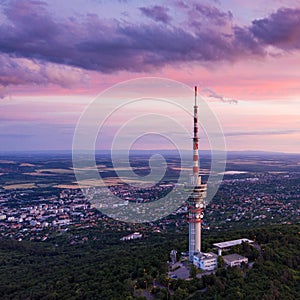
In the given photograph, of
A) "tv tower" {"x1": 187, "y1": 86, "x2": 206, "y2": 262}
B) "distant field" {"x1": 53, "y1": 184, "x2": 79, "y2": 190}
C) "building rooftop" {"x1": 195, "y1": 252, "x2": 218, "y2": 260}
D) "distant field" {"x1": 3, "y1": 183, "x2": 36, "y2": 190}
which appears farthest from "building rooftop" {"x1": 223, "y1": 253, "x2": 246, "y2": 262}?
"distant field" {"x1": 3, "y1": 183, "x2": 36, "y2": 190}

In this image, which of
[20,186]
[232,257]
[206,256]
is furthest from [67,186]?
[232,257]

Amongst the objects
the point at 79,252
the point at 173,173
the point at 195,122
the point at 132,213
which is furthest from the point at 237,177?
the point at 195,122

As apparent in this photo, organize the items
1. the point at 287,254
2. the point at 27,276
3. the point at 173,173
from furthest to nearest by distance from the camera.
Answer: the point at 173,173
the point at 27,276
the point at 287,254

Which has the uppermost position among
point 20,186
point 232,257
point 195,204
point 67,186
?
point 195,204

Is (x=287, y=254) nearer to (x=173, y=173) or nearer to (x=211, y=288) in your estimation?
(x=211, y=288)

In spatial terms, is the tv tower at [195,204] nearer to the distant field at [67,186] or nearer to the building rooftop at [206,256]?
the building rooftop at [206,256]

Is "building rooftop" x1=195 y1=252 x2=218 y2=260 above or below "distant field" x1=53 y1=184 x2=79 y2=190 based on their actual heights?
above

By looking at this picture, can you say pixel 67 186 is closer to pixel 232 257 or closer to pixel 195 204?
pixel 195 204

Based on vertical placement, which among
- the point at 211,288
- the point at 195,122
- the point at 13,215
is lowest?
the point at 13,215

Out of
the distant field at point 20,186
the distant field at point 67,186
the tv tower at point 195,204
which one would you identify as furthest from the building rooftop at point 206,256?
the distant field at point 20,186

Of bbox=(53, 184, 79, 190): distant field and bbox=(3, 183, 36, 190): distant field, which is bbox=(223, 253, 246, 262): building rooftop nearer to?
bbox=(53, 184, 79, 190): distant field

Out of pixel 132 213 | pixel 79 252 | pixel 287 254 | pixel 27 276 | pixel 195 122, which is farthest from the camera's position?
pixel 132 213
